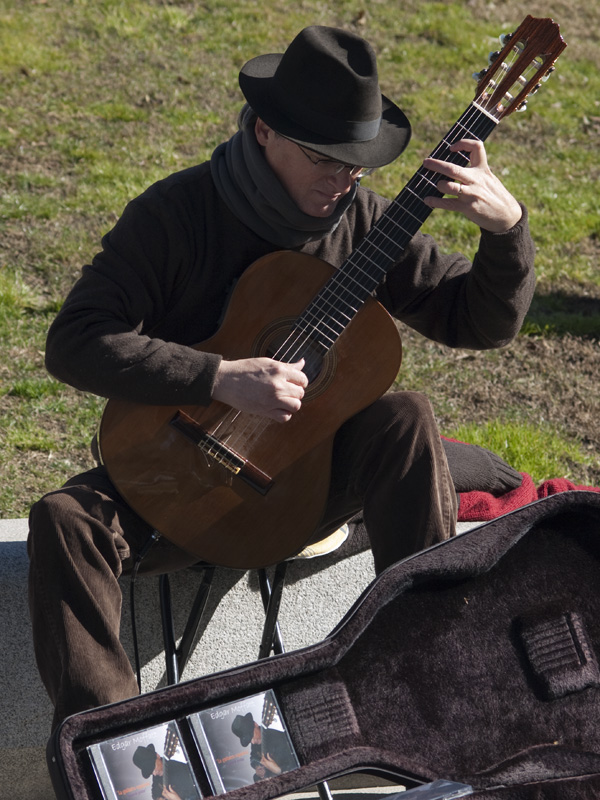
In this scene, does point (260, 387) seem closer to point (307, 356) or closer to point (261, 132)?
point (307, 356)

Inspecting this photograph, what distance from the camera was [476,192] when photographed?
2.37 metres

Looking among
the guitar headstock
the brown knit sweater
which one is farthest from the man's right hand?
the guitar headstock

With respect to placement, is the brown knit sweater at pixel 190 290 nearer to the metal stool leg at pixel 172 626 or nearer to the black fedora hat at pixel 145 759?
the metal stool leg at pixel 172 626

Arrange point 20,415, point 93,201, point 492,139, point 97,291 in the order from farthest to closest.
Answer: point 492,139, point 93,201, point 20,415, point 97,291

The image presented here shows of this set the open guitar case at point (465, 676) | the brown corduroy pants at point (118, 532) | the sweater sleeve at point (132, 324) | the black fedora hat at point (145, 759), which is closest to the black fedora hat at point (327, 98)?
the sweater sleeve at point (132, 324)

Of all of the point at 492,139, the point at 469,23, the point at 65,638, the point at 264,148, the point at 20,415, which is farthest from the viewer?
the point at 469,23

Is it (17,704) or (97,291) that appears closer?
(97,291)

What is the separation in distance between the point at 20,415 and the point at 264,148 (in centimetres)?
179

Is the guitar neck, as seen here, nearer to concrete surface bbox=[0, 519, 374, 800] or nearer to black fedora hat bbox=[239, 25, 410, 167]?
black fedora hat bbox=[239, 25, 410, 167]

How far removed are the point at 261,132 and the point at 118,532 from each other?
1118mm

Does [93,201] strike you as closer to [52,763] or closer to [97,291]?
[97,291]

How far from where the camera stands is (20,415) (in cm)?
386

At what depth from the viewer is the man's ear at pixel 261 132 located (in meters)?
Answer: 2.56

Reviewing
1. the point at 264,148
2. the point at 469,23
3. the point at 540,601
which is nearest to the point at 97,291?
the point at 264,148
